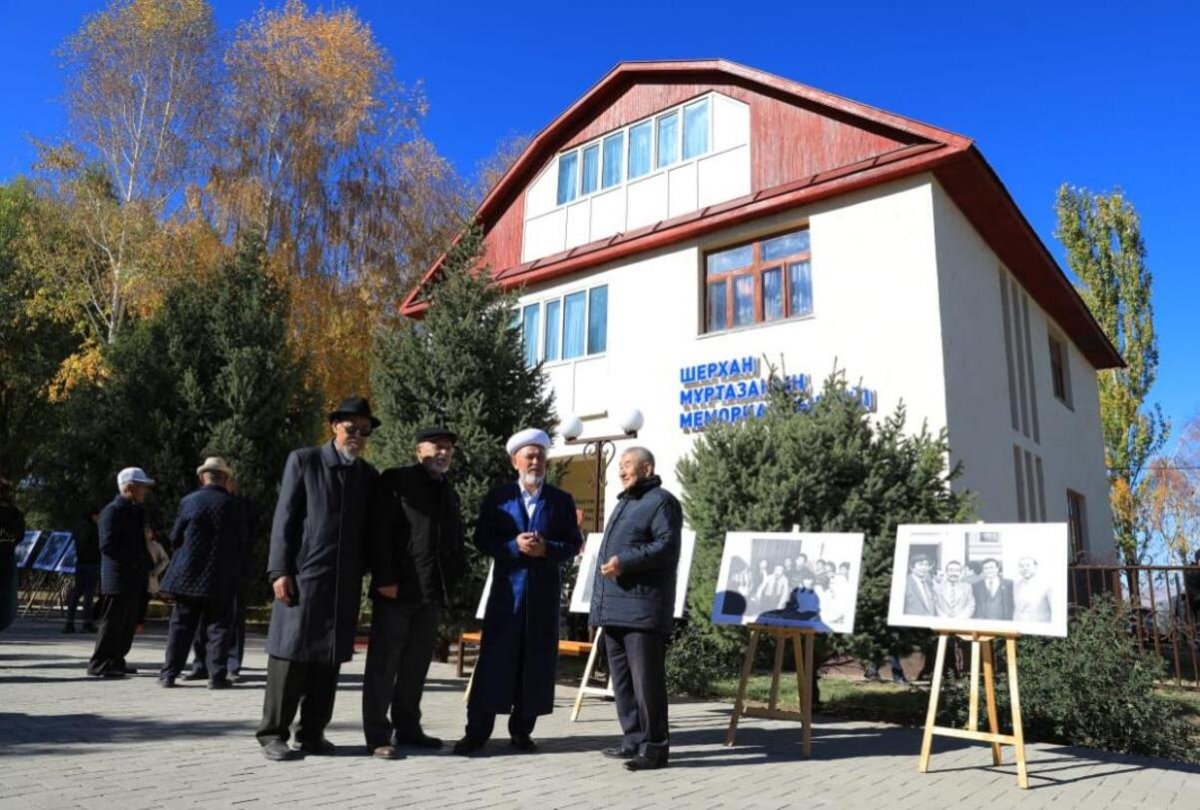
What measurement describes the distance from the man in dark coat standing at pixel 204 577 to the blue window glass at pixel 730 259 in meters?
9.93

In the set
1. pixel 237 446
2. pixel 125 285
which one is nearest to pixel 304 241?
pixel 125 285

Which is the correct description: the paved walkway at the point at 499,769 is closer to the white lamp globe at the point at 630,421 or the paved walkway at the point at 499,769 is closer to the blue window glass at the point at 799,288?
the white lamp globe at the point at 630,421

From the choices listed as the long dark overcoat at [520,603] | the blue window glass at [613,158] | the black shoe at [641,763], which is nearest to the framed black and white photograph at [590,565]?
the long dark overcoat at [520,603]

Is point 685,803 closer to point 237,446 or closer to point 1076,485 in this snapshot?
point 237,446

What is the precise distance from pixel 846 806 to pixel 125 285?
19720mm

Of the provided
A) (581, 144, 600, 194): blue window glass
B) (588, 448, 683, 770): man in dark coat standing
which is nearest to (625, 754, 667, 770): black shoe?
(588, 448, 683, 770): man in dark coat standing

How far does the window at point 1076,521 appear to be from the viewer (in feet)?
60.2

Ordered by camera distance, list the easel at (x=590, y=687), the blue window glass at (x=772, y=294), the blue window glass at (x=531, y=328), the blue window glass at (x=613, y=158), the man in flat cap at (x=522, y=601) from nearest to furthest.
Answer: the man in flat cap at (x=522, y=601) → the easel at (x=590, y=687) → the blue window glass at (x=772, y=294) → the blue window glass at (x=613, y=158) → the blue window glass at (x=531, y=328)

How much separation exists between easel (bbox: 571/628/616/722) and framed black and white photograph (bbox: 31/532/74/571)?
35.4 feet

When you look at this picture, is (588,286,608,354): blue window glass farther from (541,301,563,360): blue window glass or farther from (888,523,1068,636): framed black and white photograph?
(888,523,1068,636): framed black and white photograph

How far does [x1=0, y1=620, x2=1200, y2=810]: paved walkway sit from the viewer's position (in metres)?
4.04

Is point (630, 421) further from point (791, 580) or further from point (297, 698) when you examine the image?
point (297, 698)

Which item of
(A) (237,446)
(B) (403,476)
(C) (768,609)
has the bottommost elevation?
(C) (768,609)

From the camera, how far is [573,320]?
1712 centimetres
